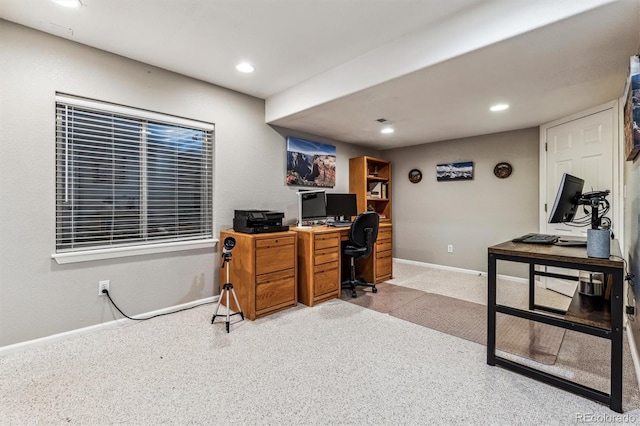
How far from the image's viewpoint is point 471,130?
4.04m

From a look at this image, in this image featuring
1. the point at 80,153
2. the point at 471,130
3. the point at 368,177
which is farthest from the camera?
the point at 368,177

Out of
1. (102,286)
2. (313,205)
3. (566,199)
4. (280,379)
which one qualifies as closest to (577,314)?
(566,199)

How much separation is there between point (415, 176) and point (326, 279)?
8.99 feet

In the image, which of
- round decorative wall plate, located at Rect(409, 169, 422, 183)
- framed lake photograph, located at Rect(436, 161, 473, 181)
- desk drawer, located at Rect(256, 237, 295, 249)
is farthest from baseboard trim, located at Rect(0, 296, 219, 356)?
framed lake photograph, located at Rect(436, 161, 473, 181)

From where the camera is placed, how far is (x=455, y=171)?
4562 millimetres

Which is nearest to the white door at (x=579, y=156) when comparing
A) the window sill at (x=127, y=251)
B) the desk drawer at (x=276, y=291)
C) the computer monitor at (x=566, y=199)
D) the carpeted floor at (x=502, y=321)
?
the carpeted floor at (x=502, y=321)

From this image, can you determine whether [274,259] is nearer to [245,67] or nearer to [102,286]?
[102,286]

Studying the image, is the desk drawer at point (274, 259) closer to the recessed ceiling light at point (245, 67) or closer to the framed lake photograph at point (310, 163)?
the framed lake photograph at point (310, 163)

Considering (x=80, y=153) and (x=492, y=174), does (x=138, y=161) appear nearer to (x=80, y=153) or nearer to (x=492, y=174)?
(x=80, y=153)

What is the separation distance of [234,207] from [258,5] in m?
2.01

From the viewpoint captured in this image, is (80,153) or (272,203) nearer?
(80,153)

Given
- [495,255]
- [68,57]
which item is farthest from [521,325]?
[68,57]

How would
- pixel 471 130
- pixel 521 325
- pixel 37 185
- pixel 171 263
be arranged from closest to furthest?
pixel 37 185 → pixel 521 325 → pixel 171 263 → pixel 471 130

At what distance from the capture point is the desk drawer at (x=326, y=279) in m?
3.17
